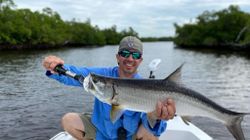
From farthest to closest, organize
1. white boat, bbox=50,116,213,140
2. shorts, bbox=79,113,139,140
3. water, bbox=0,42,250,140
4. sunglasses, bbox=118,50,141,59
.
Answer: water, bbox=0,42,250,140 < white boat, bbox=50,116,213,140 < shorts, bbox=79,113,139,140 < sunglasses, bbox=118,50,141,59

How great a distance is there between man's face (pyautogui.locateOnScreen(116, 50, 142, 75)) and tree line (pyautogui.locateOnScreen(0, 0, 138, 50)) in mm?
69404

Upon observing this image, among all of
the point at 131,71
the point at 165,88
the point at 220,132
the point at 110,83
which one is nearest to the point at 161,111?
the point at 165,88

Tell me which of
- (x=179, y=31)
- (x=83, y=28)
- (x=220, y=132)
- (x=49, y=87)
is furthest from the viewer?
(x=83, y=28)

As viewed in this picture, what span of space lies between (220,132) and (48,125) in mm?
5084

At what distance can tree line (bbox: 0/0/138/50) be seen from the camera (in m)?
76.0

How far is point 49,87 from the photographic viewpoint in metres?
21.1

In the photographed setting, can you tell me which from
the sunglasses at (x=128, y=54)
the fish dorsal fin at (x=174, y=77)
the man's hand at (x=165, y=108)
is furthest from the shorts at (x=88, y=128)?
the fish dorsal fin at (x=174, y=77)

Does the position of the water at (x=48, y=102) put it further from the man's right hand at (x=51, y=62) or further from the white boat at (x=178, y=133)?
the man's right hand at (x=51, y=62)

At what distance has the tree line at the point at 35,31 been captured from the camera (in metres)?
76.0

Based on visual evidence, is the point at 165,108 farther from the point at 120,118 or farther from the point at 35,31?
the point at 35,31

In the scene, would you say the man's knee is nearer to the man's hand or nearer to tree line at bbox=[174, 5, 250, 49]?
the man's hand

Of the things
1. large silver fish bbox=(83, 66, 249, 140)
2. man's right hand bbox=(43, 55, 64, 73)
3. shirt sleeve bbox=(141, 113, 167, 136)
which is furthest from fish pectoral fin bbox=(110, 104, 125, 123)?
man's right hand bbox=(43, 55, 64, 73)

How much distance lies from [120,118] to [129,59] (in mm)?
786

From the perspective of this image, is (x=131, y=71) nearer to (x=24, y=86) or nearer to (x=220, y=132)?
(x=220, y=132)
